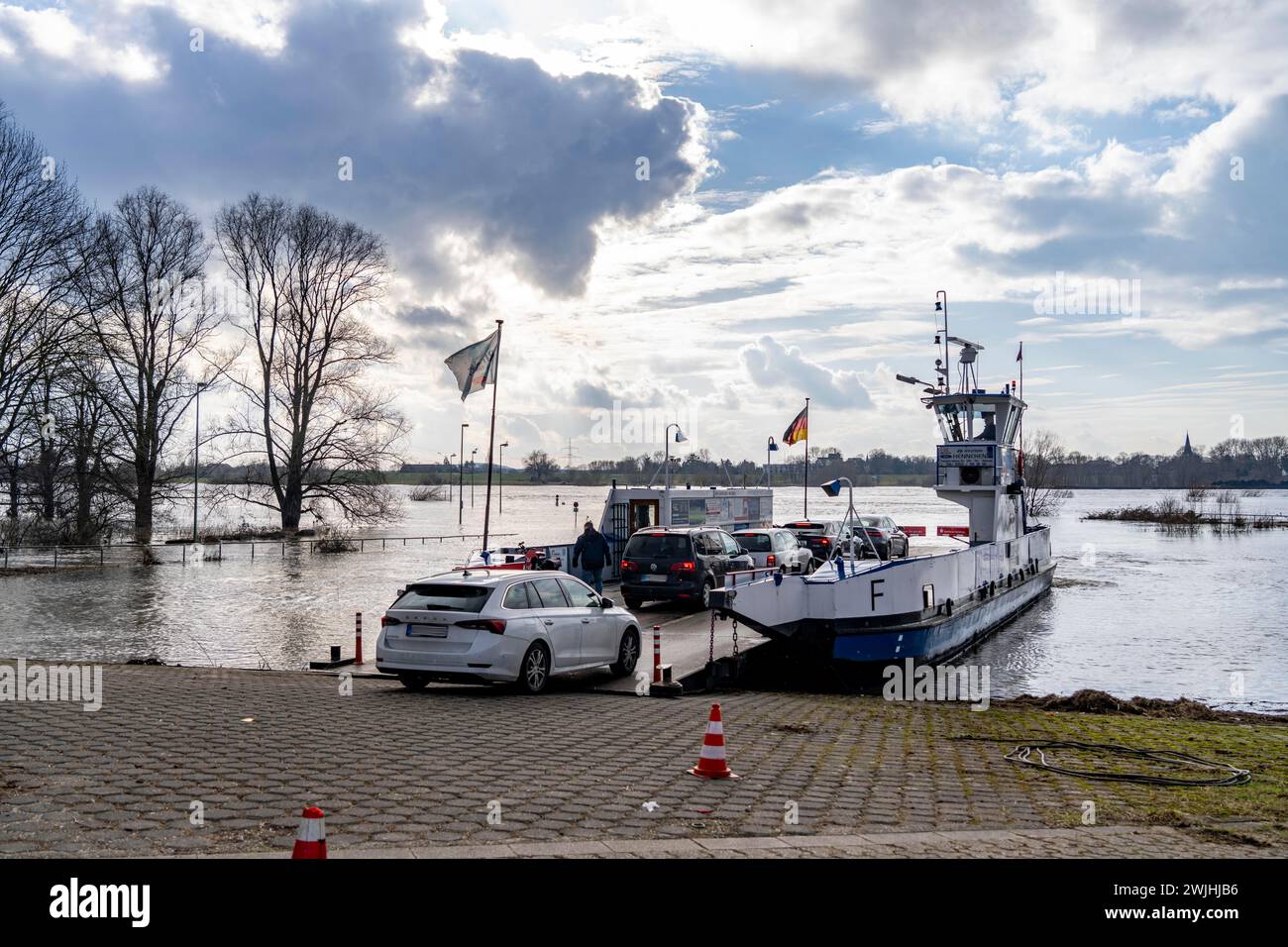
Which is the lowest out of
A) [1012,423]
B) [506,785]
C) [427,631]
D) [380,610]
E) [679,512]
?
[380,610]

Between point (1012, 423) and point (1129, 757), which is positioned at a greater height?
point (1012, 423)

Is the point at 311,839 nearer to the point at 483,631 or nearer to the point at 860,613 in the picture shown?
the point at 483,631

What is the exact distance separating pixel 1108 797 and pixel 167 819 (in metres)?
6.91

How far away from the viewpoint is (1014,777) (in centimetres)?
934

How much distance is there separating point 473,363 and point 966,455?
45.0 feet

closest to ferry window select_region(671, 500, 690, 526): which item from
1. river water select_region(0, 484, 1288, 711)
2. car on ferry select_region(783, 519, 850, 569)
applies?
car on ferry select_region(783, 519, 850, 569)

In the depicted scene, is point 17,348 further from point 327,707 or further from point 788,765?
point 788,765

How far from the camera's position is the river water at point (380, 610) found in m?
22.1

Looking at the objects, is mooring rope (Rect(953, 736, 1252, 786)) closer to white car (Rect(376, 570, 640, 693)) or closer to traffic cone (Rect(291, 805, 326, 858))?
white car (Rect(376, 570, 640, 693))

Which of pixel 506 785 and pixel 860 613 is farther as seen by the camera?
pixel 860 613

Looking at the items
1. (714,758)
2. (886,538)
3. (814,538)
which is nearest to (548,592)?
(714,758)

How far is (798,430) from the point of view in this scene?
44.9m

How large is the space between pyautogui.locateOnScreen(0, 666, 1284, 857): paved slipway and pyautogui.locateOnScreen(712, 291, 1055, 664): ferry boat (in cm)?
521

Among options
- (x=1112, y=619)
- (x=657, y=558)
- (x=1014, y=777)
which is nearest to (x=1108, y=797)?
(x=1014, y=777)
